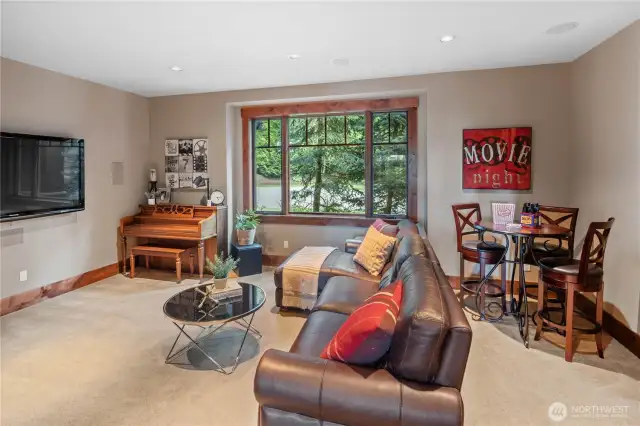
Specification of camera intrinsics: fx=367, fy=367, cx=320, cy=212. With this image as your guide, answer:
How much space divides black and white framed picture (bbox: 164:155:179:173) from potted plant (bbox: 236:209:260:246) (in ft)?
4.46

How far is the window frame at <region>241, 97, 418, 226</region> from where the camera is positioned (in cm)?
499

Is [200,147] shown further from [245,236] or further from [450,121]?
[450,121]

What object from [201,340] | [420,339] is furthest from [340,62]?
[420,339]

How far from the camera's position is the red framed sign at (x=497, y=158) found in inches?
170

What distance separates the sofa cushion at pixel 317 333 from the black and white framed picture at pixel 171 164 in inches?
160

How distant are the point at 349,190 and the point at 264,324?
252 cm

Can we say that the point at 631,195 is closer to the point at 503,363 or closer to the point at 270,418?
the point at 503,363

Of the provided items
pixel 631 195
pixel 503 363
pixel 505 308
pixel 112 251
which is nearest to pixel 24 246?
pixel 112 251

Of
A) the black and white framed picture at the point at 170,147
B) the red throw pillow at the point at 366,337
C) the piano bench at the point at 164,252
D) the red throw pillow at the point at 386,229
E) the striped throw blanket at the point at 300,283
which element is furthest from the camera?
the black and white framed picture at the point at 170,147

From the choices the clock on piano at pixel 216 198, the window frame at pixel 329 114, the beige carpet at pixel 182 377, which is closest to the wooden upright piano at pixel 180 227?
the clock on piano at pixel 216 198

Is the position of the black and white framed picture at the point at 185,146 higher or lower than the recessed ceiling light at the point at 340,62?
lower

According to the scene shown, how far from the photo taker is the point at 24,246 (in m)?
4.06

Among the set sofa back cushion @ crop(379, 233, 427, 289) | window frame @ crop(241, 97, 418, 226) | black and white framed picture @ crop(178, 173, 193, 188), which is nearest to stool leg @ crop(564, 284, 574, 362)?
sofa back cushion @ crop(379, 233, 427, 289)

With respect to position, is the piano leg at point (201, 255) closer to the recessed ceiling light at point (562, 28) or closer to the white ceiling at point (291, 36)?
the white ceiling at point (291, 36)
